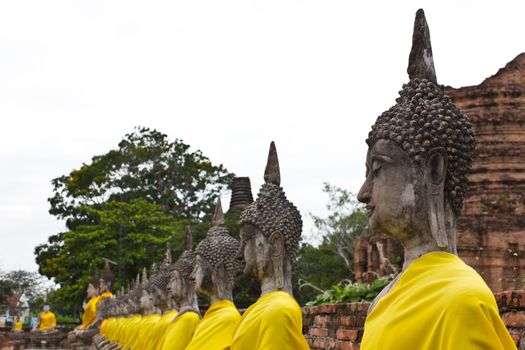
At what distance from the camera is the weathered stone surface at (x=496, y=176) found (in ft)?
53.9

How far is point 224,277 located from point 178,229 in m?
25.6

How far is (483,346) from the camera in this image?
7.81ft

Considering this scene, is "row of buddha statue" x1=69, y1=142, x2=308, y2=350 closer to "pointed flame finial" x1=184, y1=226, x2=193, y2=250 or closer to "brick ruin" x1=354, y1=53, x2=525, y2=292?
"pointed flame finial" x1=184, y1=226, x2=193, y2=250

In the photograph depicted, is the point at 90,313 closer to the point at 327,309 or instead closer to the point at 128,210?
the point at 128,210

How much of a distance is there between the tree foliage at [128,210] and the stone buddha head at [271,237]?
23.4 meters

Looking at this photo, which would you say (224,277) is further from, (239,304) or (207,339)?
(239,304)

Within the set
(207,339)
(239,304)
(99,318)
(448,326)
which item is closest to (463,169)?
(448,326)

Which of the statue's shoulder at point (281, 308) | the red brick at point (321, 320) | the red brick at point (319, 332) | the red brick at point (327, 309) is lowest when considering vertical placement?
the red brick at point (319, 332)

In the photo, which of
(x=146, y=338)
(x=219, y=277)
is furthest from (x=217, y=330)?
(x=146, y=338)

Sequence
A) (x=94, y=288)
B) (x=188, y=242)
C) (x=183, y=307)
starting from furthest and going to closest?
(x=94, y=288) → (x=188, y=242) → (x=183, y=307)

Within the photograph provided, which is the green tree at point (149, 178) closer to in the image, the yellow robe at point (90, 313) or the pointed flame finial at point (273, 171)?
the yellow robe at point (90, 313)

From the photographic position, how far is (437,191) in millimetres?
2992

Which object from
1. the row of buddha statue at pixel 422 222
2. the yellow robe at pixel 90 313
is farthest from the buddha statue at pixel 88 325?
the row of buddha statue at pixel 422 222

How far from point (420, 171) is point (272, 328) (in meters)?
1.95
